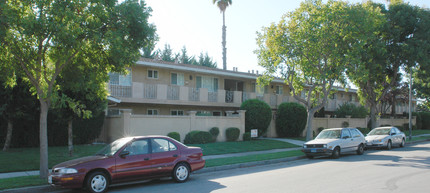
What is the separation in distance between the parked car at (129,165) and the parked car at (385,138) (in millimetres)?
13800

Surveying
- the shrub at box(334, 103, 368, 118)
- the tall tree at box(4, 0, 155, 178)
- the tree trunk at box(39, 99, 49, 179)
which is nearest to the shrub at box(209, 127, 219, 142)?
the tall tree at box(4, 0, 155, 178)

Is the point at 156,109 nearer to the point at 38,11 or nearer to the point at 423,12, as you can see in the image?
the point at 38,11

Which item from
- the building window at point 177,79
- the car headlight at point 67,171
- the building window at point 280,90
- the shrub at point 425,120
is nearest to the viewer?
the car headlight at point 67,171

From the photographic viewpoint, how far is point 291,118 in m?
26.9

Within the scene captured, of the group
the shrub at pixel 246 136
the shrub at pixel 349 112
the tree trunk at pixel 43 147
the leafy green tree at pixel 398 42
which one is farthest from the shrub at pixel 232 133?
the shrub at pixel 349 112

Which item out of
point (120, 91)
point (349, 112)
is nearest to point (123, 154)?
point (120, 91)

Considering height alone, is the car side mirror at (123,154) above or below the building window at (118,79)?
below

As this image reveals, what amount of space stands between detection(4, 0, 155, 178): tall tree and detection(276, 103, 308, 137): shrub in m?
17.4

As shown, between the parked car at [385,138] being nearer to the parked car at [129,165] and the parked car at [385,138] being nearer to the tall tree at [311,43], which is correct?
the tall tree at [311,43]

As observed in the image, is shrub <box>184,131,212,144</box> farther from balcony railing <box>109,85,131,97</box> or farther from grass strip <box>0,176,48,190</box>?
grass strip <box>0,176,48,190</box>

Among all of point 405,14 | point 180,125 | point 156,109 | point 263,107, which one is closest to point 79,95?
point 180,125

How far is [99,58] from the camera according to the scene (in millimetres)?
11602

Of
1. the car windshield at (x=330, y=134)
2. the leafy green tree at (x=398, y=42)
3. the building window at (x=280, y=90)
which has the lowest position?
the car windshield at (x=330, y=134)

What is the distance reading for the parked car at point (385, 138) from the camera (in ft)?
66.7
